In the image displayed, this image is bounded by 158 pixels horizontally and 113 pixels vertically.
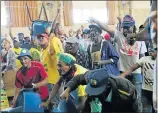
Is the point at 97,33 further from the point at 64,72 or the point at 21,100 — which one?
the point at 21,100

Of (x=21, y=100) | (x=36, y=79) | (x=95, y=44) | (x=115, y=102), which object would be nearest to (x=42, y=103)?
(x=21, y=100)

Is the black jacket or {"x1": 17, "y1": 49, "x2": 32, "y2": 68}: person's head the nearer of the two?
the black jacket

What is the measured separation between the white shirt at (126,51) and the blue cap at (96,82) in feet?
1.78

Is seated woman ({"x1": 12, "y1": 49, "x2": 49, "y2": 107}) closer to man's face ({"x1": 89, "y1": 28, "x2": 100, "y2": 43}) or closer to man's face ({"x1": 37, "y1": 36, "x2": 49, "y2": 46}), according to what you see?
man's face ({"x1": 37, "y1": 36, "x2": 49, "y2": 46})

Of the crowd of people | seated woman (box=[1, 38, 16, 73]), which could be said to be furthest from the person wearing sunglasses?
seated woman (box=[1, 38, 16, 73])

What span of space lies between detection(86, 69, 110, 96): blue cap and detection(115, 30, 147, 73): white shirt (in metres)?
0.54

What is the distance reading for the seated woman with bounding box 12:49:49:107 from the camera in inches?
58.0

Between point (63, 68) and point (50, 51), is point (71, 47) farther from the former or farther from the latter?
point (63, 68)

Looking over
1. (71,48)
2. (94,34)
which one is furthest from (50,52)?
(94,34)

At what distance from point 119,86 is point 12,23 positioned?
9.93 ft

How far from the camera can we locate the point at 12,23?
3.89 meters

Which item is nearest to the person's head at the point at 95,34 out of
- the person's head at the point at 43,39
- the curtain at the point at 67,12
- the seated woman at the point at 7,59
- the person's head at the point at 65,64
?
the person's head at the point at 43,39

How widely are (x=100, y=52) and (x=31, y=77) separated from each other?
39cm

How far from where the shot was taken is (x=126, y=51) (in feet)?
5.47
